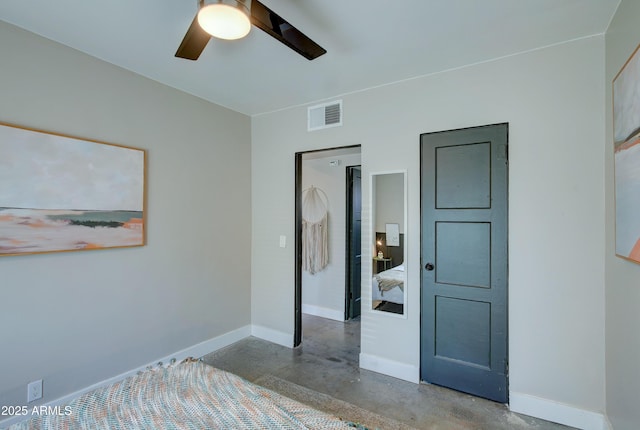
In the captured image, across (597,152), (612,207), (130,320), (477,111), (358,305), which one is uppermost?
(477,111)

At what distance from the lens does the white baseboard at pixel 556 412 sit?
2070 mm

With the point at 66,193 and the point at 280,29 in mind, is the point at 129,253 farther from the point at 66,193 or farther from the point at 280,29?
the point at 280,29

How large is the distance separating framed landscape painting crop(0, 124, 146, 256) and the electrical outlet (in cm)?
89

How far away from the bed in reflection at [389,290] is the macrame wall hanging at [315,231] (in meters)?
1.59

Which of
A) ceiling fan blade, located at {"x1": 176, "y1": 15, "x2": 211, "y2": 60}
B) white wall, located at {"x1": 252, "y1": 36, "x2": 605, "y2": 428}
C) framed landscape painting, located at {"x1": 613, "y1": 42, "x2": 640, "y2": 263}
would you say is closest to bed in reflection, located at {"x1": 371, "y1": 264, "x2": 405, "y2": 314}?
white wall, located at {"x1": 252, "y1": 36, "x2": 605, "y2": 428}

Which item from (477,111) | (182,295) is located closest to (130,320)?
(182,295)

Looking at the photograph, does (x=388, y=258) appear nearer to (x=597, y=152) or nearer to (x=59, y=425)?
(x=597, y=152)

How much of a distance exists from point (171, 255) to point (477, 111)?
297cm

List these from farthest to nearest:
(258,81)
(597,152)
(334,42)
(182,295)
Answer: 1. (182,295)
2. (258,81)
3. (334,42)
4. (597,152)

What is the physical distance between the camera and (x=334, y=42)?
2.23m

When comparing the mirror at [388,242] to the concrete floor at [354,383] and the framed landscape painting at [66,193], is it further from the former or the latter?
the framed landscape painting at [66,193]

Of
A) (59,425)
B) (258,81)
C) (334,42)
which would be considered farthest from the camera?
(258,81)

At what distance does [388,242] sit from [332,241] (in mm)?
1636

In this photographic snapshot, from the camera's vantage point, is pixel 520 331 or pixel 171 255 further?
pixel 171 255
